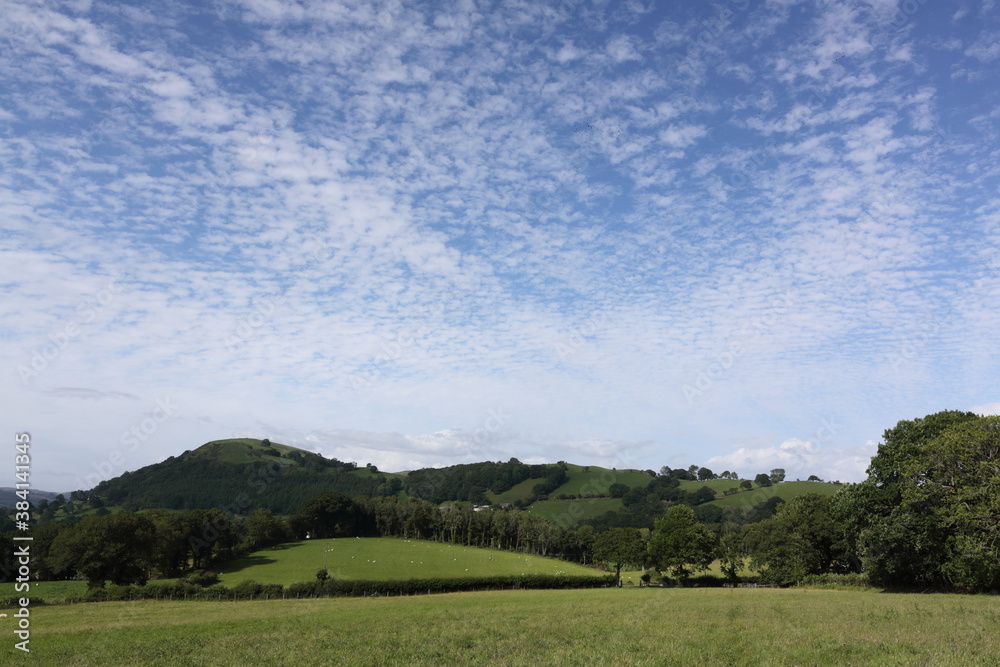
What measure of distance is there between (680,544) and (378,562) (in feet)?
199

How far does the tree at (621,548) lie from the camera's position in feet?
343

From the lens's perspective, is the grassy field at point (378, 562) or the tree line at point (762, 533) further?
the grassy field at point (378, 562)

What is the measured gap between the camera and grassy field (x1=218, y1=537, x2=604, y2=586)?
100188mm

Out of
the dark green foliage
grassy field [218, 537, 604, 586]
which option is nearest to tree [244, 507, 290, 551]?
grassy field [218, 537, 604, 586]

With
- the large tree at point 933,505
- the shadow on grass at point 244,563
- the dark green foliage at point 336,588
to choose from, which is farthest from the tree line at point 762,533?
the dark green foliage at point 336,588

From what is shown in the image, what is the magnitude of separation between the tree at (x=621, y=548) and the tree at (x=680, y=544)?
11860mm

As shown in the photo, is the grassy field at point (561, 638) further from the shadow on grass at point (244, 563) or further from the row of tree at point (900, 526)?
the shadow on grass at point (244, 563)

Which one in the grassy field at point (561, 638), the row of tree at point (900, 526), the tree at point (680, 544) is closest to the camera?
the grassy field at point (561, 638)

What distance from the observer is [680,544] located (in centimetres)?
8788

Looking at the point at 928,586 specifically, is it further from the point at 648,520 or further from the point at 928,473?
the point at 648,520

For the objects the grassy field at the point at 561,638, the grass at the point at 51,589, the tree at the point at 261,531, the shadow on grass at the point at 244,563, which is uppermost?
the grassy field at the point at 561,638

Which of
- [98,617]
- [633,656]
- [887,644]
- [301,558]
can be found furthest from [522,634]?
[301,558]

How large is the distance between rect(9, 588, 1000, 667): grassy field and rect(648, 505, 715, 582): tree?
51.1 m

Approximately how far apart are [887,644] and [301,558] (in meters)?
118
